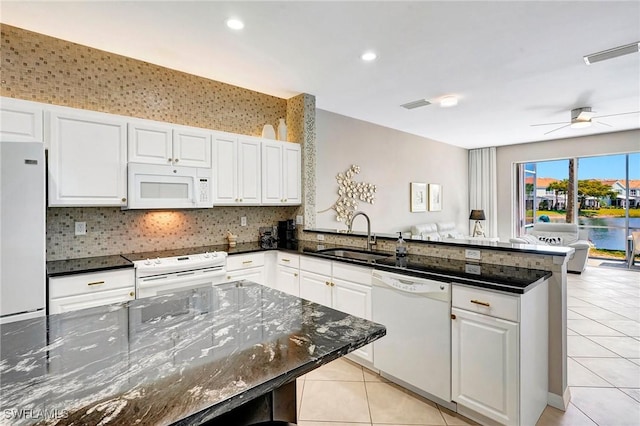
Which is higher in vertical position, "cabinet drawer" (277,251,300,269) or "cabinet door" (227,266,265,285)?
"cabinet drawer" (277,251,300,269)

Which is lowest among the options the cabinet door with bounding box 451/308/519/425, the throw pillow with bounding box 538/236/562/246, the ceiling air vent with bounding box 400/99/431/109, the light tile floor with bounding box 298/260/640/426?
the light tile floor with bounding box 298/260/640/426

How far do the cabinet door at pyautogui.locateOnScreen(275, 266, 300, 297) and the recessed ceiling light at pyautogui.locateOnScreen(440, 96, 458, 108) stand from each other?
9.98 feet

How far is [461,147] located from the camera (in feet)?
26.9

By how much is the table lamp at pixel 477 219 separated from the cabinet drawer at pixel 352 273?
6145mm

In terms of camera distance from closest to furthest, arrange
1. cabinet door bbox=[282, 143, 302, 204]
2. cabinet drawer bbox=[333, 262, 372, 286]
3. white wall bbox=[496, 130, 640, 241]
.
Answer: cabinet drawer bbox=[333, 262, 372, 286] → cabinet door bbox=[282, 143, 302, 204] → white wall bbox=[496, 130, 640, 241]

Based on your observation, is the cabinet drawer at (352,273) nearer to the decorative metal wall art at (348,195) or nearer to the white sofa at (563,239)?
the decorative metal wall art at (348,195)

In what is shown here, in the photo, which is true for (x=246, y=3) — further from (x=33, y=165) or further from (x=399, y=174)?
(x=399, y=174)

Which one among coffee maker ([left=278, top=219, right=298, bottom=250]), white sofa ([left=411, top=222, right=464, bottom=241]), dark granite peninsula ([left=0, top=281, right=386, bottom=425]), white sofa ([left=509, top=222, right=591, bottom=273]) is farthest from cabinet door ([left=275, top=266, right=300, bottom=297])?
white sofa ([left=509, top=222, right=591, bottom=273])

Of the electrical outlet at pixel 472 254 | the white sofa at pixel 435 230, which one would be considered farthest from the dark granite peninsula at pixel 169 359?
the white sofa at pixel 435 230

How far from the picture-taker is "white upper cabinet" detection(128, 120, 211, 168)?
2871 mm

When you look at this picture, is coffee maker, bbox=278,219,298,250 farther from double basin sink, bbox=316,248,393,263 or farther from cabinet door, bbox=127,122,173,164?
cabinet door, bbox=127,122,173,164

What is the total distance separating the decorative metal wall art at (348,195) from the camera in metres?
4.95

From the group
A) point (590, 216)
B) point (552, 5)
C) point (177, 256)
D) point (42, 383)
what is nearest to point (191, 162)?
point (177, 256)

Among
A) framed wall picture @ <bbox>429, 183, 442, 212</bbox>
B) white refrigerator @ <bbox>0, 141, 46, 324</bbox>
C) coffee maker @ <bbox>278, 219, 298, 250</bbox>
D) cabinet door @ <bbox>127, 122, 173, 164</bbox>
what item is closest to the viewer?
white refrigerator @ <bbox>0, 141, 46, 324</bbox>
